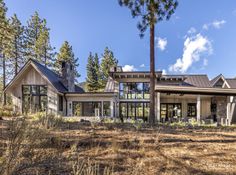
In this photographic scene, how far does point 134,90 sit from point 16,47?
21.6 meters

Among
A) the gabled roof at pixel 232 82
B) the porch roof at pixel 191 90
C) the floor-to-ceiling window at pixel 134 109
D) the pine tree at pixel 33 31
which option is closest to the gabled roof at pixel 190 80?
the gabled roof at pixel 232 82

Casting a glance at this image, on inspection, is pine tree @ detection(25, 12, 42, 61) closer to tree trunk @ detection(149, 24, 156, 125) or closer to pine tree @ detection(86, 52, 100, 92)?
pine tree @ detection(86, 52, 100, 92)

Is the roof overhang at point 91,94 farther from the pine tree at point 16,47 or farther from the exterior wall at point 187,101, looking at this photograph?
the pine tree at point 16,47

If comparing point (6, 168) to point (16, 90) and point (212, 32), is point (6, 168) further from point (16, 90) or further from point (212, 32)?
point (212, 32)

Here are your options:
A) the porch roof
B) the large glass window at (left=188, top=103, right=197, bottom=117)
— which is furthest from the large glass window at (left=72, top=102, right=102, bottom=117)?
the large glass window at (left=188, top=103, right=197, bottom=117)

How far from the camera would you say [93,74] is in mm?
43938

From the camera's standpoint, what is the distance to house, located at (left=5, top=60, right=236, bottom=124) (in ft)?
67.1

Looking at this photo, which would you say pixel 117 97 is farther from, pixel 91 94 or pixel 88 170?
pixel 88 170

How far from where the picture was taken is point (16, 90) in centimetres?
2083

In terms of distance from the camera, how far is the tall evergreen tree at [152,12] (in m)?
11.8

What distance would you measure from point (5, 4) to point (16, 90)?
44.8 ft

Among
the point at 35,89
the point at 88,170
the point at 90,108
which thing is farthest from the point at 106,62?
the point at 88,170

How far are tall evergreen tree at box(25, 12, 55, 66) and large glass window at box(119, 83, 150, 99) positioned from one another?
18504 millimetres

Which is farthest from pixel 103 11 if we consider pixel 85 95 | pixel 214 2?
pixel 214 2
